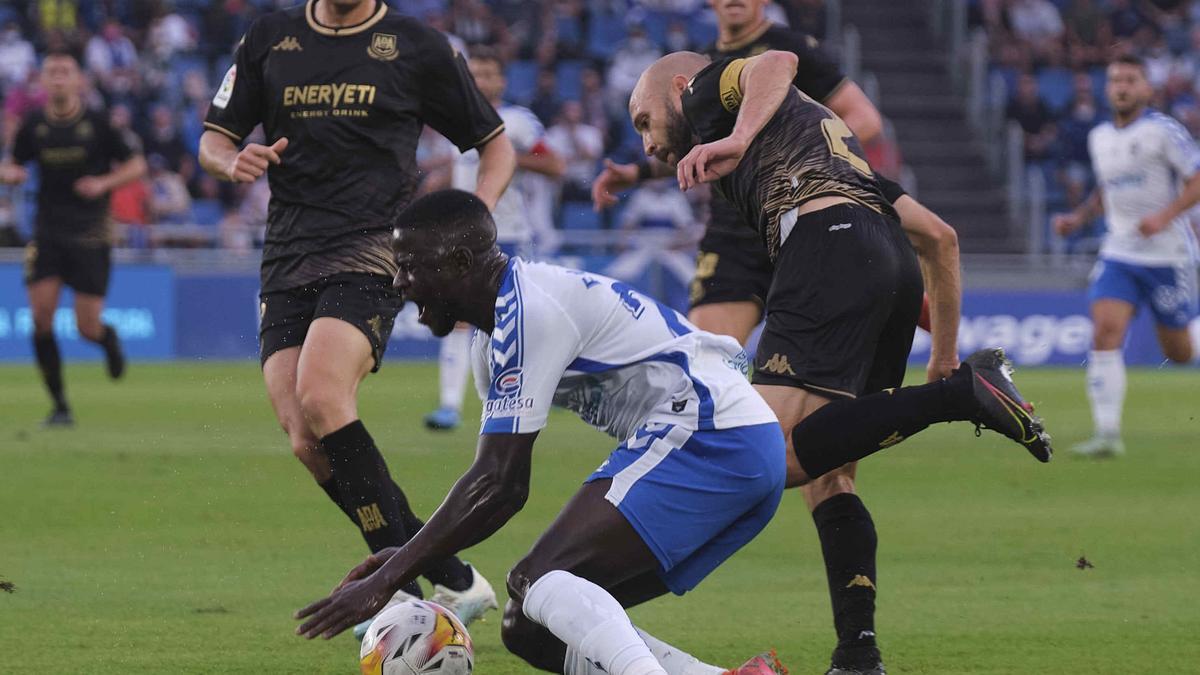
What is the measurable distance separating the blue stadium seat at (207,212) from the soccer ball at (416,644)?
19.1 meters

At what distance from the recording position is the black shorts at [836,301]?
571 centimetres

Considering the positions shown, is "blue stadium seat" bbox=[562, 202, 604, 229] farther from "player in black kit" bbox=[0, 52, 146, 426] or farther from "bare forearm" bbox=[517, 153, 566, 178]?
"bare forearm" bbox=[517, 153, 566, 178]

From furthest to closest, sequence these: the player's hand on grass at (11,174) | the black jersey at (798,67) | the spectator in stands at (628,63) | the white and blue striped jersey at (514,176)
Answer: the spectator in stands at (628,63)
the player's hand on grass at (11,174)
the white and blue striped jersey at (514,176)
the black jersey at (798,67)

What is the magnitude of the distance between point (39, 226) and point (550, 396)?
10577 mm

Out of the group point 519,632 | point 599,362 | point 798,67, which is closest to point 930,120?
point 798,67

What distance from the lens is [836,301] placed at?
18.8 feet

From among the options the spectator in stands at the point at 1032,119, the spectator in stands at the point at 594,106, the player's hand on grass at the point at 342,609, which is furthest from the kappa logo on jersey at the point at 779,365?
the spectator in stands at the point at 1032,119

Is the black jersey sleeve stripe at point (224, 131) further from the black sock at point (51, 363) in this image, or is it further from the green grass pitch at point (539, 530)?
the black sock at point (51, 363)

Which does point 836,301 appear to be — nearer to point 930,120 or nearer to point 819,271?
point 819,271

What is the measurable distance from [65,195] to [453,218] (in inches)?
410

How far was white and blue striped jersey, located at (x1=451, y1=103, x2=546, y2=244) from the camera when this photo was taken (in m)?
13.3

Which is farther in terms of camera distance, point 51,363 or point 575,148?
point 575,148

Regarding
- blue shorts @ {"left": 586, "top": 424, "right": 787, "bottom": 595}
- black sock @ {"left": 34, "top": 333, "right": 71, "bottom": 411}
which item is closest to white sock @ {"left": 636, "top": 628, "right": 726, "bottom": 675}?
blue shorts @ {"left": 586, "top": 424, "right": 787, "bottom": 595}

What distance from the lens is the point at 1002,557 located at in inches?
320
